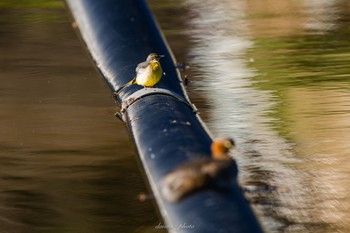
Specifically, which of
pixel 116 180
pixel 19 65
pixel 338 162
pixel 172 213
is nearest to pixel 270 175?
pixel 338 162

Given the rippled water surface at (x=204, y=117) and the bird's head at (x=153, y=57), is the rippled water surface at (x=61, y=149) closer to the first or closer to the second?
the rippled water surface at (x=204, y=117)

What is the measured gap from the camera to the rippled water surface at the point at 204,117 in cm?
628

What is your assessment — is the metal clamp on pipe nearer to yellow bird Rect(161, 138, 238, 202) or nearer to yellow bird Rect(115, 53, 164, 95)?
yellow bird Rect(115, 53, 164, 95)

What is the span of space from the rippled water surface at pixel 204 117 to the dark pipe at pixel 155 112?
1.60ft

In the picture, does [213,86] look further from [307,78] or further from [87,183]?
[87,183]

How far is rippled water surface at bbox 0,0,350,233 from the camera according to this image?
20.6 ft

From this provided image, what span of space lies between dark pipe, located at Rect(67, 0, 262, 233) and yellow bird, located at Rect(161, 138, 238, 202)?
0.04 m

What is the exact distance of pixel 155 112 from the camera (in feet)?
20.4

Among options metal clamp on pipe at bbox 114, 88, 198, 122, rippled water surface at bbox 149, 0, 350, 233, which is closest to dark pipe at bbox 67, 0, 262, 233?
metal clamp on pipe at bbox 114, 88, 198, 122

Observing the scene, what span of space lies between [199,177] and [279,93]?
507cm

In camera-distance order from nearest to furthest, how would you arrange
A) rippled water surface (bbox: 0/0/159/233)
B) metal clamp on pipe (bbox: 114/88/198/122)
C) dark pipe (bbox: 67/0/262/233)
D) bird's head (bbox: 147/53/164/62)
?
dark pipe (bbox: 67/0/262/233) → rippled water surface (bbox: 0/0/159/233) → metal clamp on pipe (bbox: 114/88/198/122) → bird's head (bbox: 147/53/164/62)

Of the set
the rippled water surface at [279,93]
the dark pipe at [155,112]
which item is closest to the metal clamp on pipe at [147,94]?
the dark pipe at [155,112]

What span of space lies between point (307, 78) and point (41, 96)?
8.88 ft

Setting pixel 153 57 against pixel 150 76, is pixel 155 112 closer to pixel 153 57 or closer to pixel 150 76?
pixel 150 76
